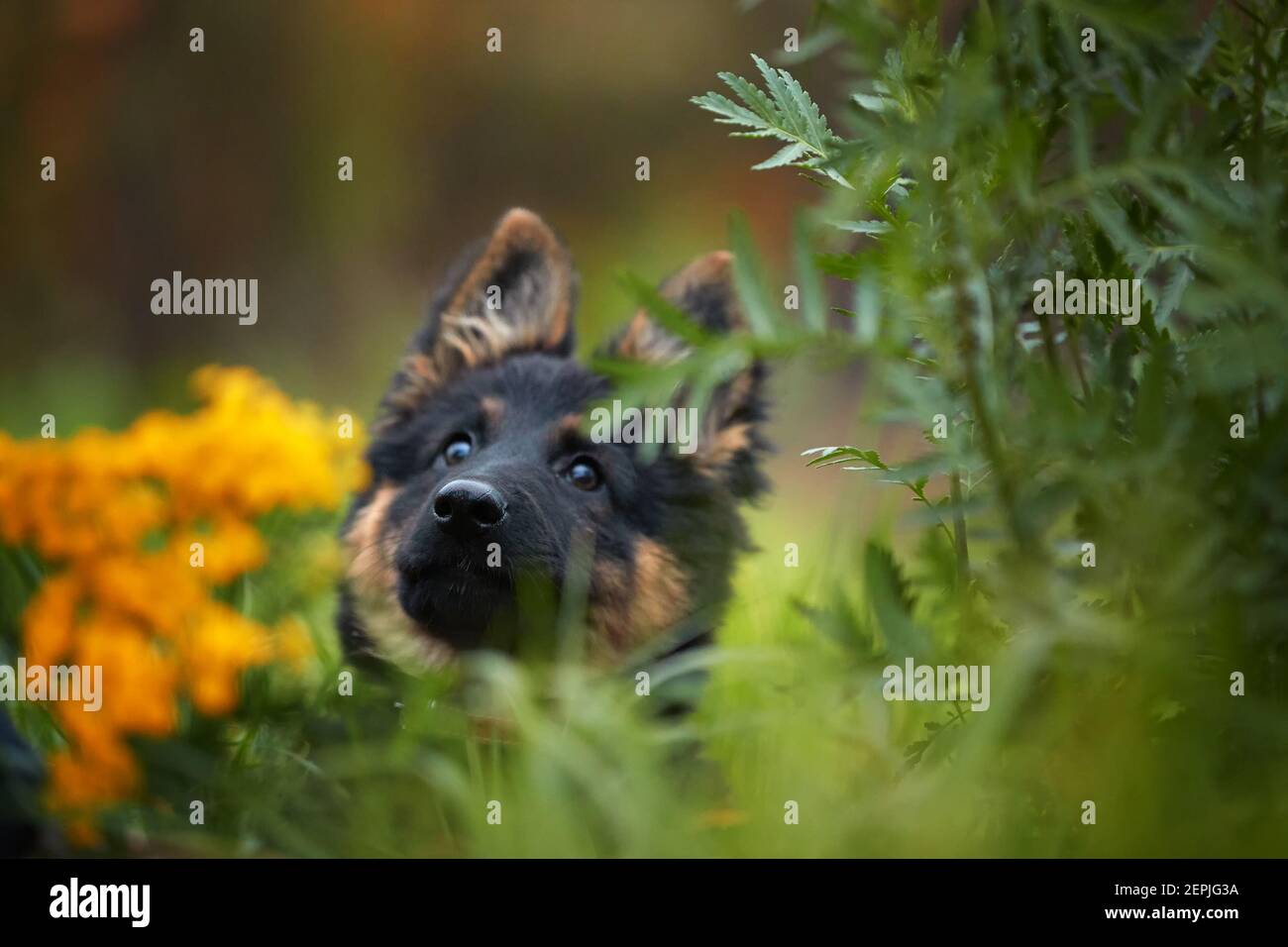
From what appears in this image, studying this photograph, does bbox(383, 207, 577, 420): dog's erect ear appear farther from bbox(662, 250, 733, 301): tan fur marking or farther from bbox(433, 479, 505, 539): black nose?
bbox(433, 479, 505, 539): black nose

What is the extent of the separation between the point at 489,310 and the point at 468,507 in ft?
3.37

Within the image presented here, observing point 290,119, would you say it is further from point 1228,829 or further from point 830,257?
point 1228,829

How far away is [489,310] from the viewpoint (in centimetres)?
345

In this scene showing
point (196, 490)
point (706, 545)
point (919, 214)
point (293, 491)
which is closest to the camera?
point (919, 214)

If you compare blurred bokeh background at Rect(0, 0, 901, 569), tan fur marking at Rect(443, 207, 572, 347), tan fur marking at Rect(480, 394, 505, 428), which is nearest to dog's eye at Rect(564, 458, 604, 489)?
tan fur marking at Rect(480, 394, 505, 428)

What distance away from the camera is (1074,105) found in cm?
171

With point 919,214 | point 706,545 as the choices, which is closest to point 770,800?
point 919,214

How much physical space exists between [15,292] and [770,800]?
5072 mm

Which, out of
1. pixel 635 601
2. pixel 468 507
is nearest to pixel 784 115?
pixel 468 507

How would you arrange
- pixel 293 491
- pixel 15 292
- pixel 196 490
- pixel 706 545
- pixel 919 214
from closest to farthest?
pixel 919 214 → pixel 196 490 → pixel 293 491 → pixel 706 545 → pixel 15 292

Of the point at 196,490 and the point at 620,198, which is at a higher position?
the point at 620,198
